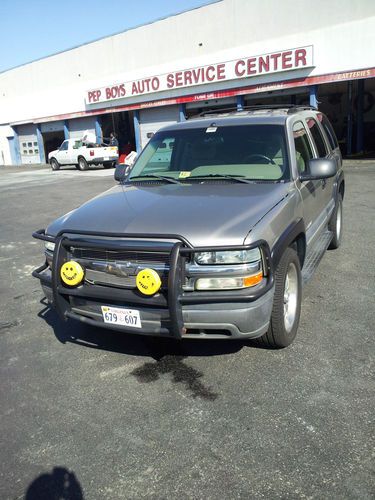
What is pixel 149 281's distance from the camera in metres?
3.01

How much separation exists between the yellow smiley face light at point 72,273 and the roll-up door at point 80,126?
29024 millimetres

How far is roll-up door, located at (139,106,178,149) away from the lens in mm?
25359

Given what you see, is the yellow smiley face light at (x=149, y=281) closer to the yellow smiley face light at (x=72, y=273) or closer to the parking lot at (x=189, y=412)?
the yellow smiley face light at (x=72, y=273)

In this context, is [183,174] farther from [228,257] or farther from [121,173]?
[228,257]

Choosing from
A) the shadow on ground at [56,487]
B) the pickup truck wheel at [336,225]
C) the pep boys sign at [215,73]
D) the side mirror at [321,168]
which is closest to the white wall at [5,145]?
the pep boys sign at [215,73]

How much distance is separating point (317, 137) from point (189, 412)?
3.92 m

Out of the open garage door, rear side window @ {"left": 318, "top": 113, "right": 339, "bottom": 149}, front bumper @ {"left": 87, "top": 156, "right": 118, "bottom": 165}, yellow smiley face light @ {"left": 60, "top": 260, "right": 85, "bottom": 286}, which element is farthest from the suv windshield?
the open garage door

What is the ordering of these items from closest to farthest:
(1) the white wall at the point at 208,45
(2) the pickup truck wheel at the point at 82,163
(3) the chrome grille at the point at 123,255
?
(3) the chrome grille at the point at 123,255 → (1) the white wall at the point at 208,45 → (2) the pickup truck wheel at the point at 82,163

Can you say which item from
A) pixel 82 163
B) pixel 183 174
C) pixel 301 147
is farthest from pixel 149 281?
pixel 82 163

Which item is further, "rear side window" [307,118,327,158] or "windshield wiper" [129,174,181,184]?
"rear side window" [307,118,327,158]

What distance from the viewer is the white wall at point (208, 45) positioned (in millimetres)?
18219

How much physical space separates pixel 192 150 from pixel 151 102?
22.3 m

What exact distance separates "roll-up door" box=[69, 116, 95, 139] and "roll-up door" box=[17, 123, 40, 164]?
19.2 feet

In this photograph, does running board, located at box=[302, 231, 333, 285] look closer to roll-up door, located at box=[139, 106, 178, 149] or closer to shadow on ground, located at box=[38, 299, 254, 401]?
shadow on ground, located at box=[38, 299, 254, 401]
